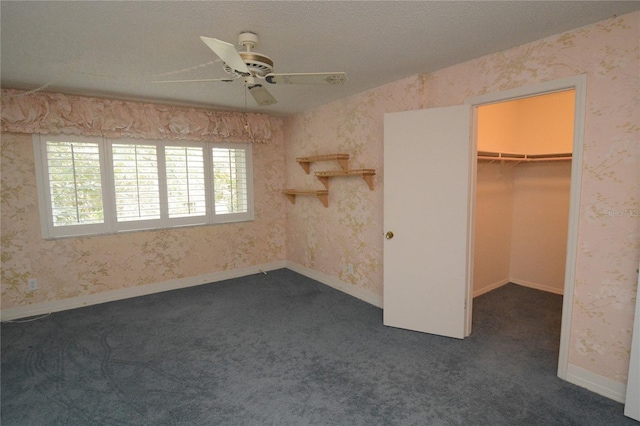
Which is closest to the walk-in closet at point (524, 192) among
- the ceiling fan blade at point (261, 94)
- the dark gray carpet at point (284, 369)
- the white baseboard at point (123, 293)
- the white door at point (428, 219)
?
the dark gray carpet at point (284, 369)

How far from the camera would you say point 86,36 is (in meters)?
2.19

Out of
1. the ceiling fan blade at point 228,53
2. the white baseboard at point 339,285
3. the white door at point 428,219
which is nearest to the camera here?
the ceiling fan blade at point 228,53

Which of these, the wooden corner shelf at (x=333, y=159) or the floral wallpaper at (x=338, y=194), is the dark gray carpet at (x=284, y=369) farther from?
the wooden corner shelf at (x=333, y=159)

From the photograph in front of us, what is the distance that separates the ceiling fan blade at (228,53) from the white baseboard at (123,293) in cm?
333

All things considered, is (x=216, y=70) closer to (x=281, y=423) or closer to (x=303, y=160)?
(x=303, y=160)

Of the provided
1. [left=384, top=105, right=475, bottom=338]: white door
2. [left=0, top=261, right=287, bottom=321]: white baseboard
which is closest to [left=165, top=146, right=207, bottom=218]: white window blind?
[left=0, top=261, right=287, bottom=321]: white baseboard

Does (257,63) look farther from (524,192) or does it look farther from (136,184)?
(524,192)

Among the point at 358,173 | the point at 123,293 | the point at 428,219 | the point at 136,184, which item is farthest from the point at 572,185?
the point at 123,293

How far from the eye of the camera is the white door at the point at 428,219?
2783mm

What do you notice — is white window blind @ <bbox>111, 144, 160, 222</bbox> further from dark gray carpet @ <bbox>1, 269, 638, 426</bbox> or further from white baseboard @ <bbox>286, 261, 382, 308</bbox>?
white baseboard @ <bbox>286, 261, 382, 308</bbox>

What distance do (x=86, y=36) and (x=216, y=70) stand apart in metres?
0.97

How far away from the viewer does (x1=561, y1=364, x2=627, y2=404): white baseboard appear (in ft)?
6.79

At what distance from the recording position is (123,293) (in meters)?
4.02

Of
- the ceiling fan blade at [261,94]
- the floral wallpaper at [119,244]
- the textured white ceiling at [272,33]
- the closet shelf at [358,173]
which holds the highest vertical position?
the textured white ceiling at [272,33]
